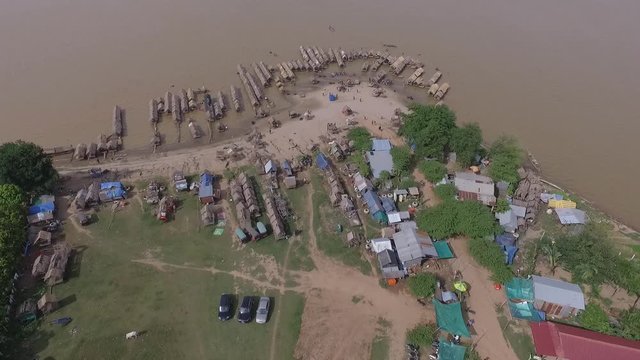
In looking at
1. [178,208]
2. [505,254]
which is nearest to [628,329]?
[505,254]

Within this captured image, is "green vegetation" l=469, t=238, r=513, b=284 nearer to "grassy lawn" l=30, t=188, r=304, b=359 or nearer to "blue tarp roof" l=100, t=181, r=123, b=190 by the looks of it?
"grassy lawn" l=30, t=188, r=304, b=359

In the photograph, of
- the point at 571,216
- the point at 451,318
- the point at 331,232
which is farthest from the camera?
the point at 571,216

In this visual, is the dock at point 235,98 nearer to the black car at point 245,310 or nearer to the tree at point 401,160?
the tree at point 401,160

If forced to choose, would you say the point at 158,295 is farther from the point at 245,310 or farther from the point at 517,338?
the point at 517,338

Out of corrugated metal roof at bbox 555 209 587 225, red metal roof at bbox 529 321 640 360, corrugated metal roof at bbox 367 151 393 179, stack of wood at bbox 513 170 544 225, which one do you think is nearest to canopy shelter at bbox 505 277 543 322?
red metal roof at bbox 529 321 640 360

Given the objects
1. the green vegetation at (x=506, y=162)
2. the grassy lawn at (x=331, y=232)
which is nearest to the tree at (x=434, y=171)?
the green vegetation at (x=506, y=162)

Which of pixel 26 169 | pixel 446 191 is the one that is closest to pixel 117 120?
pixel 26 169

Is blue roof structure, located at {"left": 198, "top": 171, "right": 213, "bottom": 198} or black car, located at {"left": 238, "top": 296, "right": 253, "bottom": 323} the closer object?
black car, located at {"left": 238, "top": 296, "right": 253, "bottom": 323}
